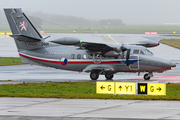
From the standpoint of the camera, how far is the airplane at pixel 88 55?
84.6 feet

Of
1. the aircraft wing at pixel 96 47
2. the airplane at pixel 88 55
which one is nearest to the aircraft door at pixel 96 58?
the airplane at pixel 88 55

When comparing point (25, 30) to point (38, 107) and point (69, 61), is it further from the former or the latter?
point (38, 107)

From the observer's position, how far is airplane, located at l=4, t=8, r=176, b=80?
2578 cm

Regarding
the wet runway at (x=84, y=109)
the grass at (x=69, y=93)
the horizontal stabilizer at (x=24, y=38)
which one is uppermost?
the horizontal stabilizer at (x=24, y=38)

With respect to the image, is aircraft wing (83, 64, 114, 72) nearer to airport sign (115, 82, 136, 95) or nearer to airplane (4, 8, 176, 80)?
airplane (4, 8, 176, 80)

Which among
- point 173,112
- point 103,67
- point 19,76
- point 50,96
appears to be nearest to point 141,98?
point 173,112

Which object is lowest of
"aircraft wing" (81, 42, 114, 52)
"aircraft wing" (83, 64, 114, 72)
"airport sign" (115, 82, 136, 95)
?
"airport sign" (115, 82, 136, 95)

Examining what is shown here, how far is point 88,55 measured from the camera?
2677 centimetres

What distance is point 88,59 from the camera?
1052 inches

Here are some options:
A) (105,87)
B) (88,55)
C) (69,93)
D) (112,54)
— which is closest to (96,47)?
(88,55)

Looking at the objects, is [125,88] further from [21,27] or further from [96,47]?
[21,27]

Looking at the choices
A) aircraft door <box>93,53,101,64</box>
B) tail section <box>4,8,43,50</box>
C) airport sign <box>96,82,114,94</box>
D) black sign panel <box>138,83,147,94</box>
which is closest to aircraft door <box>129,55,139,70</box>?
aircraft door <box>93,53,101,64</box>

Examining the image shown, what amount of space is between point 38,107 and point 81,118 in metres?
3.05

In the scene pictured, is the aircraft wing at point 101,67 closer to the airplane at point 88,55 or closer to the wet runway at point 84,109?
the airplane at point 88,55
